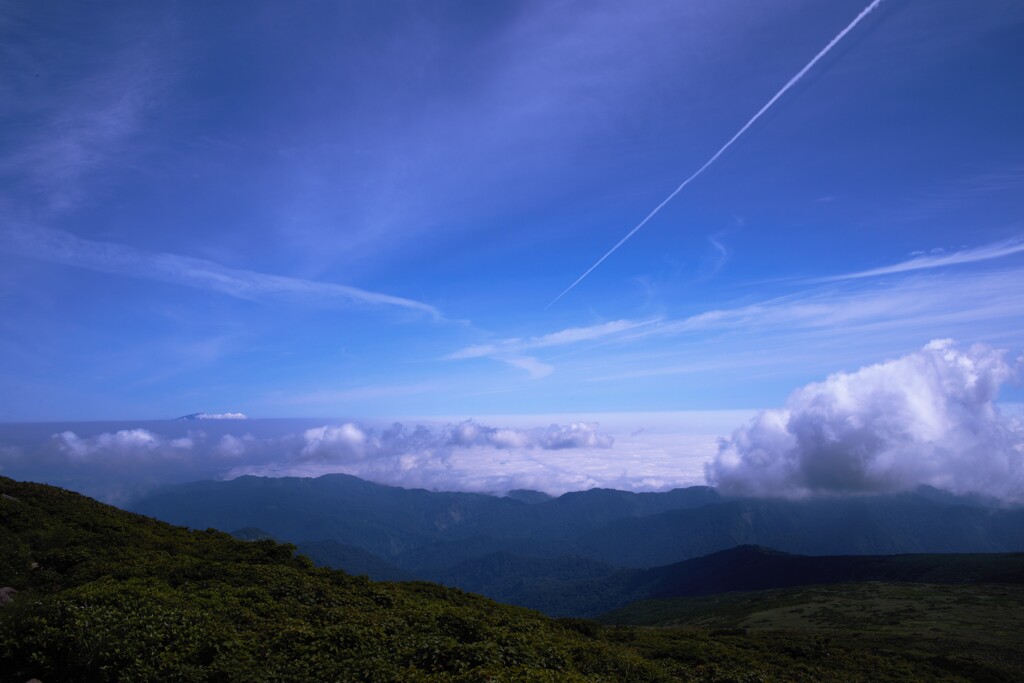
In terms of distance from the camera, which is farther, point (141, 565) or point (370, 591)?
point (370, 591)

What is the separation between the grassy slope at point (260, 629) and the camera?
1667 centimetres

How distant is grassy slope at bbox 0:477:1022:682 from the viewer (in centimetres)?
1667

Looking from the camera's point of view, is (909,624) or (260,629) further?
(909,624)

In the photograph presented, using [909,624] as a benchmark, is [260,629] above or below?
above

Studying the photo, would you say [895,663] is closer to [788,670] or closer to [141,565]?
[788,670]

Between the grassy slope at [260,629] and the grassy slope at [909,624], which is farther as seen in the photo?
the grassy slope at [909,624]

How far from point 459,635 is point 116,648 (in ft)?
48.4

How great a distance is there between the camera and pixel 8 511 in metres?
30.0

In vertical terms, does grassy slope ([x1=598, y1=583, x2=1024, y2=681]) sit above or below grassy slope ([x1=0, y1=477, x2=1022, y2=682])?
below

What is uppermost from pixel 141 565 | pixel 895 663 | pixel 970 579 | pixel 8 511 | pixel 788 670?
pixel 8 511

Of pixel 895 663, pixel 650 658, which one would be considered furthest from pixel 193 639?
pixel 895 663

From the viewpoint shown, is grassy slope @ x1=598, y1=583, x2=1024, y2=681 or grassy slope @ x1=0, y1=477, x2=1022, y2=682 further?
grassy slope @ x1=598, y1=583, x2=1024, y2=681

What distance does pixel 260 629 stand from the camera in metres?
21.2

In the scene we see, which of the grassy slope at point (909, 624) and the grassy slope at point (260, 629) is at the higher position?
the grassy slope at point (260, 629)
